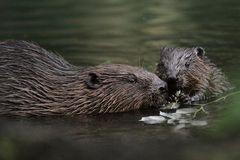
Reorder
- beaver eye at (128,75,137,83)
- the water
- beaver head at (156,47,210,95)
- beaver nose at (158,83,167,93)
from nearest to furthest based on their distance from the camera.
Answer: the water → beaver nose at (158,83,167,93) → beaver eye at (128,75,137,83) → beaver head at (156,47,210,95)

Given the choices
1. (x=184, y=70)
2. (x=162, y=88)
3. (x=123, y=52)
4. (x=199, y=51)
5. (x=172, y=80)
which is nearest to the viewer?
(x=162, y=88)

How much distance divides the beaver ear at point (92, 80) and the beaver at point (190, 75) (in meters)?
0.71

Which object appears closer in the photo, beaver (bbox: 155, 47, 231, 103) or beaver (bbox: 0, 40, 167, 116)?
beaver (bbox: 0, 40, 167, 116)

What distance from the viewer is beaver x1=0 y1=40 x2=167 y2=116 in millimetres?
6266

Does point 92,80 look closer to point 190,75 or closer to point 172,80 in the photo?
point 172,80

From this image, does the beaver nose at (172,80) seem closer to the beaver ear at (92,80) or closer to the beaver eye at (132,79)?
the beaver eye at (132,79)

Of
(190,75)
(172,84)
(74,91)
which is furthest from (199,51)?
(74,91)

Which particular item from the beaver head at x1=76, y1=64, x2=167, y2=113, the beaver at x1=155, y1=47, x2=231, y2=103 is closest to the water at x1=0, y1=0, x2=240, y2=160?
the beaver head at x1=76, y1=64, x2=167, y2=113

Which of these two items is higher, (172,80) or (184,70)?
(184,70)

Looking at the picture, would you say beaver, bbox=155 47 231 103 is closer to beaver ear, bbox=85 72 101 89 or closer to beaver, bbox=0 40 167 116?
beaver, bbox=0 40 167 116

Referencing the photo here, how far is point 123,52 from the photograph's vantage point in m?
10.1

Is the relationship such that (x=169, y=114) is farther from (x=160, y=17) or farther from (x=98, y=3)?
(x=98, y=3)

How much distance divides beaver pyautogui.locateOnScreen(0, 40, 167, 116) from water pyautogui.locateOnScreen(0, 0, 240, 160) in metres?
A: 0.13

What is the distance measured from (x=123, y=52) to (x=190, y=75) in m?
3.31
